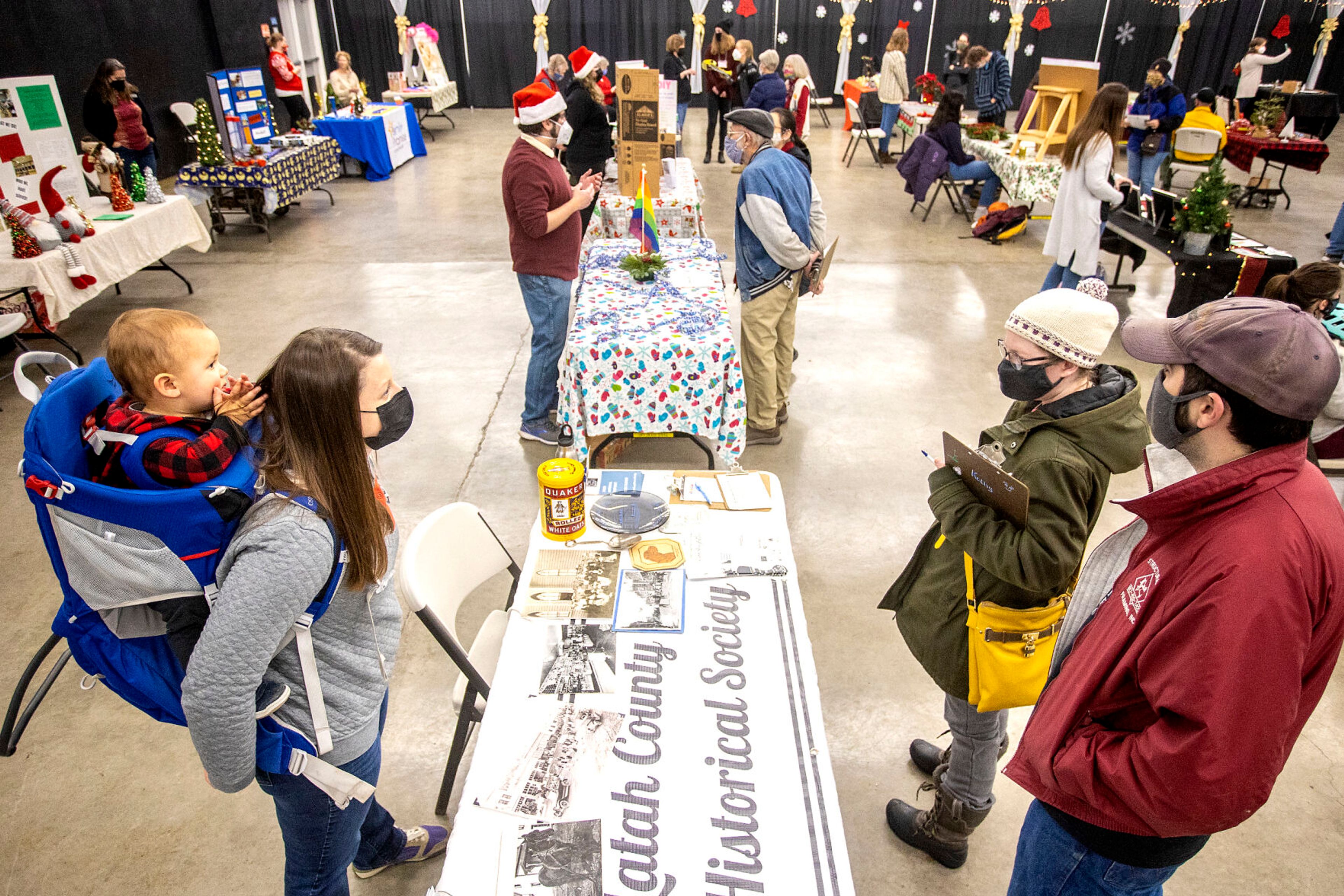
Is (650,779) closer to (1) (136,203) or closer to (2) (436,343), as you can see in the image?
(2) (436,343)

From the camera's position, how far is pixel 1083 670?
1.30m

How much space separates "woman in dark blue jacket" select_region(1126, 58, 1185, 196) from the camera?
823 centimetres

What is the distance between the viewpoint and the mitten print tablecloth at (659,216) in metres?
5.30

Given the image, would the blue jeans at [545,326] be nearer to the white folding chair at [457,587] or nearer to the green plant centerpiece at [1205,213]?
the white folding chair at [457,587]

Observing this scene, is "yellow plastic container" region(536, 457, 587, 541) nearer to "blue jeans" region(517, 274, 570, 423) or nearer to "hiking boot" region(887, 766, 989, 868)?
"hiking boot" region(887, 766, 989, 868)

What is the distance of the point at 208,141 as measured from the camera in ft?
23.3

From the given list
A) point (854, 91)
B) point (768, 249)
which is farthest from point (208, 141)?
point (854, 91)

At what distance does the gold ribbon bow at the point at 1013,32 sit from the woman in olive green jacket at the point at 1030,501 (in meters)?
16.2

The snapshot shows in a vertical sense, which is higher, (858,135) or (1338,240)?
(858,135)

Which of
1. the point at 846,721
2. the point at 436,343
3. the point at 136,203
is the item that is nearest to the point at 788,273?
the point at 846,721

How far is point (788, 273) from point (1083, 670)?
278 cm

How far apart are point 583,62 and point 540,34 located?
31.3ft

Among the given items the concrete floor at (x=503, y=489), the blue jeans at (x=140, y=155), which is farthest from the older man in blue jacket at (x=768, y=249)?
the blue jeans at (x=140, y=155)

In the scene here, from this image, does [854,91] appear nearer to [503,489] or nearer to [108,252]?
[108,252]
